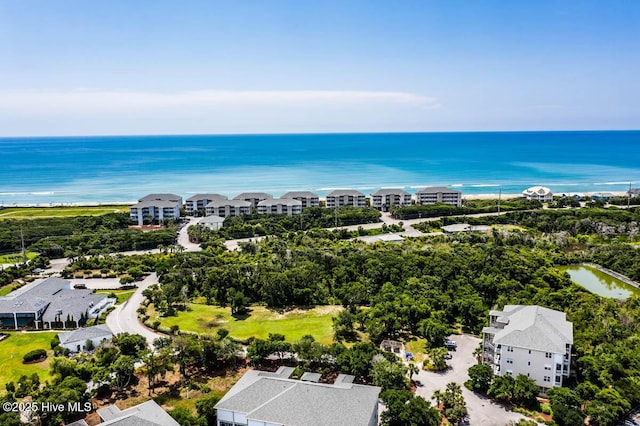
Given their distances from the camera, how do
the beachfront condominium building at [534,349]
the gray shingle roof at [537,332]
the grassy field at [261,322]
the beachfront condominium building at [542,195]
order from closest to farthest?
the beachfront condominium building at [534,349]
the gray shingle roof at [537,332]
the grassy field at [261,322]
the beachfront condominium building at [542,195]

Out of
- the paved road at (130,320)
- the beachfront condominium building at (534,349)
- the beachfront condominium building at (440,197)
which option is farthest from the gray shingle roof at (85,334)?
the beachfront condominium building at (440,197)

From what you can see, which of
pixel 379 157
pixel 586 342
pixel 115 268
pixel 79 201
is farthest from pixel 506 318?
pixel 379 157

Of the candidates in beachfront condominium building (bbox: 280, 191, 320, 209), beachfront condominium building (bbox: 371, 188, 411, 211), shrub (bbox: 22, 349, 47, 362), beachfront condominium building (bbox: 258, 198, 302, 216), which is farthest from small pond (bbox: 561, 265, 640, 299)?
shrub (bbox: 22, 349, 47, 362)

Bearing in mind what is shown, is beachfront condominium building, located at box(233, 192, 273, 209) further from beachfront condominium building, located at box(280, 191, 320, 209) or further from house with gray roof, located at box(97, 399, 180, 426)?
house with gray roof, located at box(97, 399, 180, 426)

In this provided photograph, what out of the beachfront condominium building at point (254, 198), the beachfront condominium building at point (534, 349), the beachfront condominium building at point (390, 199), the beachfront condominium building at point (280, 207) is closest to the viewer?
the beachfront condominium building at point (534, 349)

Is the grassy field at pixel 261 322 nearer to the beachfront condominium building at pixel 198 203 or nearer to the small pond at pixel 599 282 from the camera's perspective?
the small pond at pixel 599 282

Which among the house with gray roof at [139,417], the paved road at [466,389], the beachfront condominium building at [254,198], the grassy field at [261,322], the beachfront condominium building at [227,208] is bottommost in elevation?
the paved road at [466,389]
